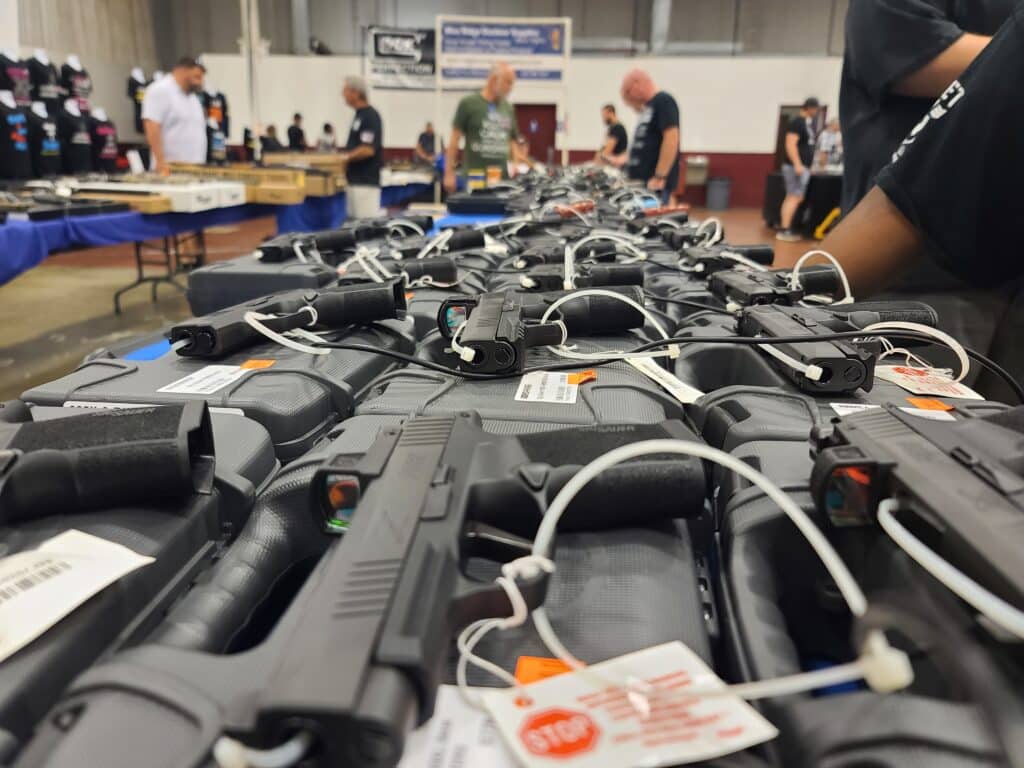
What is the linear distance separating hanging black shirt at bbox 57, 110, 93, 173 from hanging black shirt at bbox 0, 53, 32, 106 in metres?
0.44

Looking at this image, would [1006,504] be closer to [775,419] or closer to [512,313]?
[775,419]

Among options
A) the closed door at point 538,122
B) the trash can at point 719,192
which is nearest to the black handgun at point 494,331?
the closed door at point 538,122

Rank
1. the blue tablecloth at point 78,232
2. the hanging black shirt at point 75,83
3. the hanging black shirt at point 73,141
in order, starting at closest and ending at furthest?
the blue tablecloth at point 78,232 → the hanging black shirt at point 73,141 → the hanging black shirt at point 75,83

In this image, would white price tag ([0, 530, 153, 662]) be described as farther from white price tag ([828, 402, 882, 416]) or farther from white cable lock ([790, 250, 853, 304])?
white cable lock ([790, 250, 853, 304])

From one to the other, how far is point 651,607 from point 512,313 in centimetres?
56

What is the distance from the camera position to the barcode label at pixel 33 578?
0.42m

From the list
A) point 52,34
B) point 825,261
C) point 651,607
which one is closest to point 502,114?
point 825,261

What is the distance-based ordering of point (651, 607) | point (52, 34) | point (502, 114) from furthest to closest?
1. point (52, 34)
2. point (502, 114)
3. point (651, 607)

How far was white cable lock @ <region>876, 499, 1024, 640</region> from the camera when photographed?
0.32m

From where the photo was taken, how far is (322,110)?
1027 centimetres

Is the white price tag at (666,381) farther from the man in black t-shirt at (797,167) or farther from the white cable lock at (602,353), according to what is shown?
the man in black t-shirt at (797,167)

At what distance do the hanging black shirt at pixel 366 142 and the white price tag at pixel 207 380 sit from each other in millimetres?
4313

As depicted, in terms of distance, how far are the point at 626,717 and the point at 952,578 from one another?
20cm

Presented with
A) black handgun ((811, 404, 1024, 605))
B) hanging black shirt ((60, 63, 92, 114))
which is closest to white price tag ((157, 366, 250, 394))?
black handgun ((811, 404, 1024, 605))
